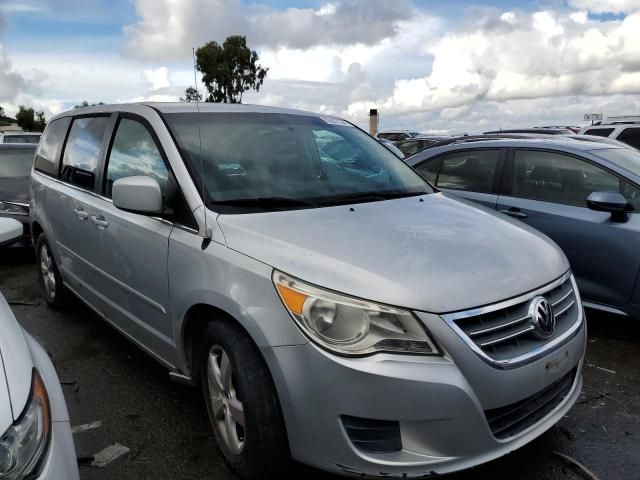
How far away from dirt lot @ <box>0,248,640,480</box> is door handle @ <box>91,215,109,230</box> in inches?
37.5

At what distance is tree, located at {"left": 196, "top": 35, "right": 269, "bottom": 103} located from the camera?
45.1 metres

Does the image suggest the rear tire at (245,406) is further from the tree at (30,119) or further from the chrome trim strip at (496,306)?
the tree at (30,119)

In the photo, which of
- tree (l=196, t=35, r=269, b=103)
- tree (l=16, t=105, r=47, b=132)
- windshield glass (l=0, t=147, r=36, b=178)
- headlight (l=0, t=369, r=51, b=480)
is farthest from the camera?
tree (l=16, t=105, r=47, b=132)

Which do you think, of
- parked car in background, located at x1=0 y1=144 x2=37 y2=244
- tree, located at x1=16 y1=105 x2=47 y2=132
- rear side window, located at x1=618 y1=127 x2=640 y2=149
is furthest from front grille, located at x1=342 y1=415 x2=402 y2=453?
tree, located at x1=16 y1=105 x2=47 y2=132

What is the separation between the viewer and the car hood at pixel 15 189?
696 centimetres

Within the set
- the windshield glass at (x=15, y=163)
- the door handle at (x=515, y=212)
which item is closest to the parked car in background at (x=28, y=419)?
the door handle at (x=515, y=212)

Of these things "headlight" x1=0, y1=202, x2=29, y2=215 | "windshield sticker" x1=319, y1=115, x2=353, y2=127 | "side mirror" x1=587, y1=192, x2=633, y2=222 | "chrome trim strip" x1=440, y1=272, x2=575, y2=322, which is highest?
"windshield sticker" x1=319, y1=115, x2=353, y2=127

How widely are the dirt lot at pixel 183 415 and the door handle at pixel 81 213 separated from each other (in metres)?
0.96

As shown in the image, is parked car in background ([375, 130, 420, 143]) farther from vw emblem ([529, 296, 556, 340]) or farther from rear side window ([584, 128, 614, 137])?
vw emblem ([529, 296, 556, 340])

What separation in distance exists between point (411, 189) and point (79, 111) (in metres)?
2.79

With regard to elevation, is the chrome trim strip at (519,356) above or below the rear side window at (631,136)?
below

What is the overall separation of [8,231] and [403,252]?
1.84 m

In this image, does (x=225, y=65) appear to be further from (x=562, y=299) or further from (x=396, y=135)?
(x=562, y=299)

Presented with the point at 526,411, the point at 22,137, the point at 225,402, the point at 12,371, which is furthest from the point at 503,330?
the point at 22,137
